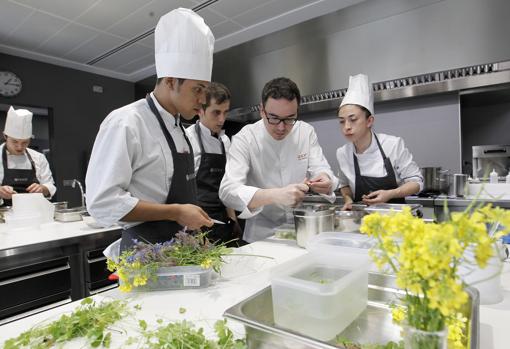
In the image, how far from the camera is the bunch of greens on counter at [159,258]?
36.9 inches

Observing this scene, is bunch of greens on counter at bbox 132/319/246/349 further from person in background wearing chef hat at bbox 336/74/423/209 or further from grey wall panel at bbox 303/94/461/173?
grey wall panel at bbox 303/94/461/173

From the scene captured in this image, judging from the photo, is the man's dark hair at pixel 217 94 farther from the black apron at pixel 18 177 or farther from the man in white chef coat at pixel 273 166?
the black apron at pixel 18 177

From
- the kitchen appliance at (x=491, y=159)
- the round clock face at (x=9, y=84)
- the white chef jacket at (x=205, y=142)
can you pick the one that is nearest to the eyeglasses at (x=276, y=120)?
the white chef jacket at (x=205, y=142)

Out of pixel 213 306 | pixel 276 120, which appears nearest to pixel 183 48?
pixel 276 120

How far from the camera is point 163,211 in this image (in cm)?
125

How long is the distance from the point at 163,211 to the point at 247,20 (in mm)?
3256

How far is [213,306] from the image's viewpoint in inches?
34.5

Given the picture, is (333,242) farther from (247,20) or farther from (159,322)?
(247,20)

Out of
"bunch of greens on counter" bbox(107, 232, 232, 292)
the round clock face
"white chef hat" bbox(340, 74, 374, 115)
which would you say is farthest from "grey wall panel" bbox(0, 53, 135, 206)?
"bunch of greens on counter" bbox(107, 232, 232, 292)

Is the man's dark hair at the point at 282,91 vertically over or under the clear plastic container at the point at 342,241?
over

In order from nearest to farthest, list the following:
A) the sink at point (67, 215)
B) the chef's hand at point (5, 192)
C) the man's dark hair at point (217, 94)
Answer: the man's dark hair at point (217, 94) → the sink at point (67, 215) → the chef's hand at point (5, 192)

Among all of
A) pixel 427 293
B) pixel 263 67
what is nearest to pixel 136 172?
pixel 427 293

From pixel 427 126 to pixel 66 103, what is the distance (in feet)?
17.0

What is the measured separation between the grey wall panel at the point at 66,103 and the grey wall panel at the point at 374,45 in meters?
2.61
